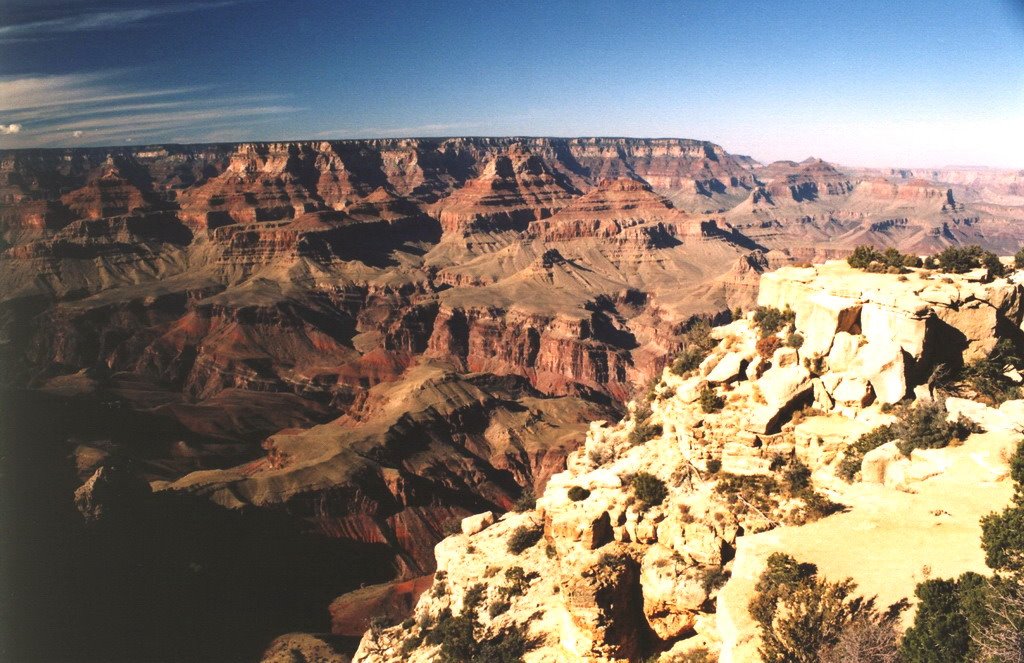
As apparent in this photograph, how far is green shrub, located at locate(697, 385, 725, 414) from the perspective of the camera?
105ft

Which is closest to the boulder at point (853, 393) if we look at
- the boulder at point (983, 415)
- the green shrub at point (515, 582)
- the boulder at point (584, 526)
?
the boulder at point (983, 415)

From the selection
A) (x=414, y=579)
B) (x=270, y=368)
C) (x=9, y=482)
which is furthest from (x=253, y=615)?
(x=270, y=368)

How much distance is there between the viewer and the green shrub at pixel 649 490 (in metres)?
28.5

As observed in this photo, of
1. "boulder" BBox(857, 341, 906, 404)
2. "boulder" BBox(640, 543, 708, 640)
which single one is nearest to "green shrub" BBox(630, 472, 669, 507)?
"boulder" BBox(640, 543, 708, 640)

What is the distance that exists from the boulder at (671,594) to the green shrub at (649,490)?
3.10 metres

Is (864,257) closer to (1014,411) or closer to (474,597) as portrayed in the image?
(1014,411)

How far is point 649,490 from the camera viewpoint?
28.9 m

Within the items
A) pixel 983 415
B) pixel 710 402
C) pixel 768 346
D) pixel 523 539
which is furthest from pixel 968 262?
pixel 523 539

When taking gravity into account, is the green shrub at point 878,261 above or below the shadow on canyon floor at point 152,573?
above

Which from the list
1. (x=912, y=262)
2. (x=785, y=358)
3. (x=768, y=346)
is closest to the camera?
(x=785, y=358)

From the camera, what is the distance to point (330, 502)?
7225cm

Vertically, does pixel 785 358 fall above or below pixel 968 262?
below

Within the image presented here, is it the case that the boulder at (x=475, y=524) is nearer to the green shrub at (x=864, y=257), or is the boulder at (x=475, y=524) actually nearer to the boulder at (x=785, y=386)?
the boulder at (x=785, y=386)

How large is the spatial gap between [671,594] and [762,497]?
5.83 m
